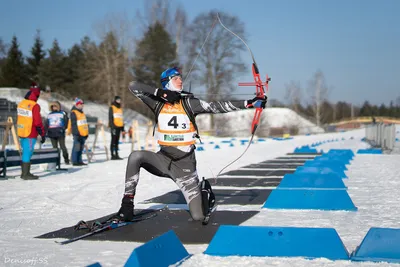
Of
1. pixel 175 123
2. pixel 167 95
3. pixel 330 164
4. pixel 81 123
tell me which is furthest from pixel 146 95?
pixel 81 123

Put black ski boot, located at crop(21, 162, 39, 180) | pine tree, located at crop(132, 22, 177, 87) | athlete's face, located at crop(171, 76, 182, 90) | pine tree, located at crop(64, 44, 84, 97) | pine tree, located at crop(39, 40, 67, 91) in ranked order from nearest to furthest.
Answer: athlete's face, located at crop(171, 76, 182, 90)
black ski boot, located at crop(21, 162, 39, 180)
pine tree, located at crop(132, 22, 177, 87)
pine tree, located at crop(64, 44, 84, 97)
pine tree, located at crop(39, 40, 67, 91)

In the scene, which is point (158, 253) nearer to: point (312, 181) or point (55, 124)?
point (312, 181)

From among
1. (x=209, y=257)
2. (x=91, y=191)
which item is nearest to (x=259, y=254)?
(x=209, y=257)

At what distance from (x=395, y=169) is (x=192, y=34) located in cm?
662

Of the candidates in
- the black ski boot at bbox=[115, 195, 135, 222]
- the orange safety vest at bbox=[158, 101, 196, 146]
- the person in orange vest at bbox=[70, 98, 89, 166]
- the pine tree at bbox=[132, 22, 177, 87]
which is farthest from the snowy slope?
the pine tree at bbox=[132, 22, 177, 87]

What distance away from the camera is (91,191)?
32.7 ft

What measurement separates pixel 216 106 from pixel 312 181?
3.15 m

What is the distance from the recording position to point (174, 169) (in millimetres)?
6645

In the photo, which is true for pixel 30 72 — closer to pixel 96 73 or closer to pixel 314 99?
pixel 96 73

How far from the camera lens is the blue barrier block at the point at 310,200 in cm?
744

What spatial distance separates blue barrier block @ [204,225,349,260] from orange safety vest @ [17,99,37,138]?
7.47 metres

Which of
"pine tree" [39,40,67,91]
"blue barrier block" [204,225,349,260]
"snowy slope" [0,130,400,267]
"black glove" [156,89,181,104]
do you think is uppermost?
"pine tree" [39,40,67,91]

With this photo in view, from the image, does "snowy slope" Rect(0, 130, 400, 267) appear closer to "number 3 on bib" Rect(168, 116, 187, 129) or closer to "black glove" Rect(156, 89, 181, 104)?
"number 3 on bib" Rect(168, 116, 187, 129)

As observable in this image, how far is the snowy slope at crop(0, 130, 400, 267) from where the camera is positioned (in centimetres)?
482
